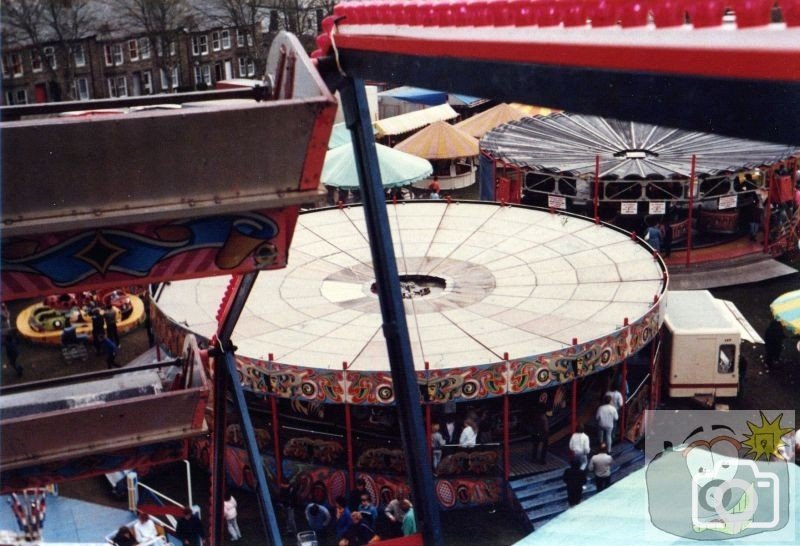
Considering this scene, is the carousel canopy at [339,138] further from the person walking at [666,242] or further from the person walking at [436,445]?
the person walking at [436,445]

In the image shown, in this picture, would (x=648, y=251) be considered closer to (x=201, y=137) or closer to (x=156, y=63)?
(x=201, y=137)

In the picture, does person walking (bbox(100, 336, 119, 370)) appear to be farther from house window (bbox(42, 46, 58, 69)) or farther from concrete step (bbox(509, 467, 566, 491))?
house window (bbox(42, 46, 58, 69))

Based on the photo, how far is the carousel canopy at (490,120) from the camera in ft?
121

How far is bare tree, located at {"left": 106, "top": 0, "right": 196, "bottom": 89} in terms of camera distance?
55062 mm

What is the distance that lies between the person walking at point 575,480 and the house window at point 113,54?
48181 millimetres

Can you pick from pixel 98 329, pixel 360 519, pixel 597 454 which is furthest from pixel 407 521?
pixel 98 329

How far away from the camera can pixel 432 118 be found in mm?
40438

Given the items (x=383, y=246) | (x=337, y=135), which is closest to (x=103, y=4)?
(x=337, y=135)

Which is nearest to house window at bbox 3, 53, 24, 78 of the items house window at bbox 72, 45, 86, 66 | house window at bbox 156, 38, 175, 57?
house window at bbox 72, 45, 86, 66

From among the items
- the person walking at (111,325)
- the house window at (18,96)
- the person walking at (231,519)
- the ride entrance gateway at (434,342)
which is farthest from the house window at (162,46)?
the person walking at (231,519)

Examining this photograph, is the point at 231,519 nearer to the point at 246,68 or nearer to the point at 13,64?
the point at 13,64

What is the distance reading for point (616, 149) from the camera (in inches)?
1051

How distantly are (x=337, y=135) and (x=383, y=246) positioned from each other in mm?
26643

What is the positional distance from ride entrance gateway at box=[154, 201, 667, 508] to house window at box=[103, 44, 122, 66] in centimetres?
4085
